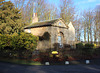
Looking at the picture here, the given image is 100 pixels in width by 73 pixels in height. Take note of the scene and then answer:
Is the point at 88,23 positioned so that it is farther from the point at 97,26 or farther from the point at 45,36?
the point at 45,36

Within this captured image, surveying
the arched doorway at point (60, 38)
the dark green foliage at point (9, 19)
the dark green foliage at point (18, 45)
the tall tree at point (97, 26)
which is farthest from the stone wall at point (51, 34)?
the tall tree at point (97, 26)

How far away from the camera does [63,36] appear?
2656 centimetres

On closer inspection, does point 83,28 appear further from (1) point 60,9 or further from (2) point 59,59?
(2) point 59,59

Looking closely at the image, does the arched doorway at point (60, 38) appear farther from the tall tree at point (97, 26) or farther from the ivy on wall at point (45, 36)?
the tall tree at point (97, 26)

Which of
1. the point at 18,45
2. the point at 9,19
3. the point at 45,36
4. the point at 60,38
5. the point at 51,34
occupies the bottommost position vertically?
the point at 18,45

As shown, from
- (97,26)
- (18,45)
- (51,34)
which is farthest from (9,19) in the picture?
(97,26)

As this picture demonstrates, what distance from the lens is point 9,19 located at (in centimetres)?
2562

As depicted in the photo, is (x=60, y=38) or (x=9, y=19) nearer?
(x=9, y=19)

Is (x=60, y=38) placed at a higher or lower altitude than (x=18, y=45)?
higher

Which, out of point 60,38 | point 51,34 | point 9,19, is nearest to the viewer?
point 51,34

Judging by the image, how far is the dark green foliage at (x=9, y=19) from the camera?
2502 centimetres

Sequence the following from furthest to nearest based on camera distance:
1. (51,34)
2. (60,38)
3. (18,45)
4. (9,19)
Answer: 1. (60,38)
2. (9,19)
3. (51,34)
4. (18,45)

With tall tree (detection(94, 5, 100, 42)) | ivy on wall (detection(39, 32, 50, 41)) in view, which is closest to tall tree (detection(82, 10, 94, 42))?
tall tree (detection(94, 5, 100, 42))

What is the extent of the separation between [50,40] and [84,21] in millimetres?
25323
